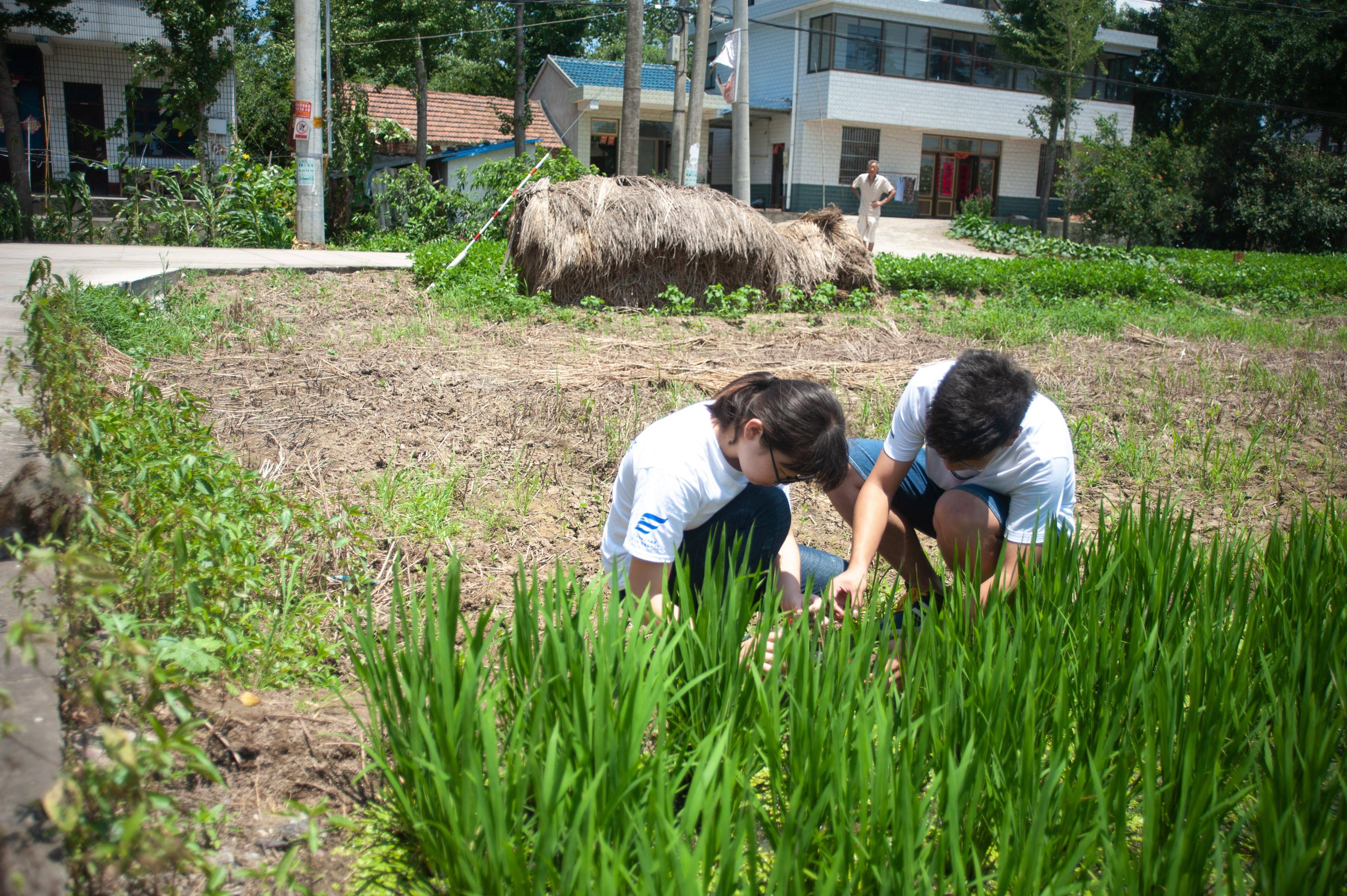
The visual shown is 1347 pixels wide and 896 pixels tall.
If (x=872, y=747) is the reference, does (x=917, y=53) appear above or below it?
above

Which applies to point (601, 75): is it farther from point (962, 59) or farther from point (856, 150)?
point (962, 59)

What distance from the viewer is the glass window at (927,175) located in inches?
1103

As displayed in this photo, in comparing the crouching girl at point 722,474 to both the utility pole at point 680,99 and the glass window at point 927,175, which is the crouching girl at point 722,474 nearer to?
the utility pole at point 680,99

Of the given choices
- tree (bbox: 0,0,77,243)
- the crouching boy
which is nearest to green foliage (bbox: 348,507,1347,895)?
the crouching boy

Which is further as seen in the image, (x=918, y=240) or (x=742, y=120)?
(x=918, y=240)

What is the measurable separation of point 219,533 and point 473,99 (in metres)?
29.1

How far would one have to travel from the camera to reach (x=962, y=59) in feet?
89.7

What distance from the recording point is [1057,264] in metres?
12.8

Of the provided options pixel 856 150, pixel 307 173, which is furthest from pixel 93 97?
pixel 856 150

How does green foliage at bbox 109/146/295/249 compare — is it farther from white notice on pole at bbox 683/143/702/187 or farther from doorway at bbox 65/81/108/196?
white notice on pole at bbox 683/143/702/187

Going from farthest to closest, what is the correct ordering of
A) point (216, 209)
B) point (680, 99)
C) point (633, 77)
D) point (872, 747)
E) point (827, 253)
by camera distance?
point (680, 99), point (216, 209), point (633, 77), point (827, 253), point (872, 747)

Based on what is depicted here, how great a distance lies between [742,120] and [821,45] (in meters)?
12.3

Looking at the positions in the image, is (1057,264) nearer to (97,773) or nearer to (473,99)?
(97,773)

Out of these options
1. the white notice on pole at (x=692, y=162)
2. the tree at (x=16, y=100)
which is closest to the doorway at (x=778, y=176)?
the white notice on pole at (x=692, y=162)
